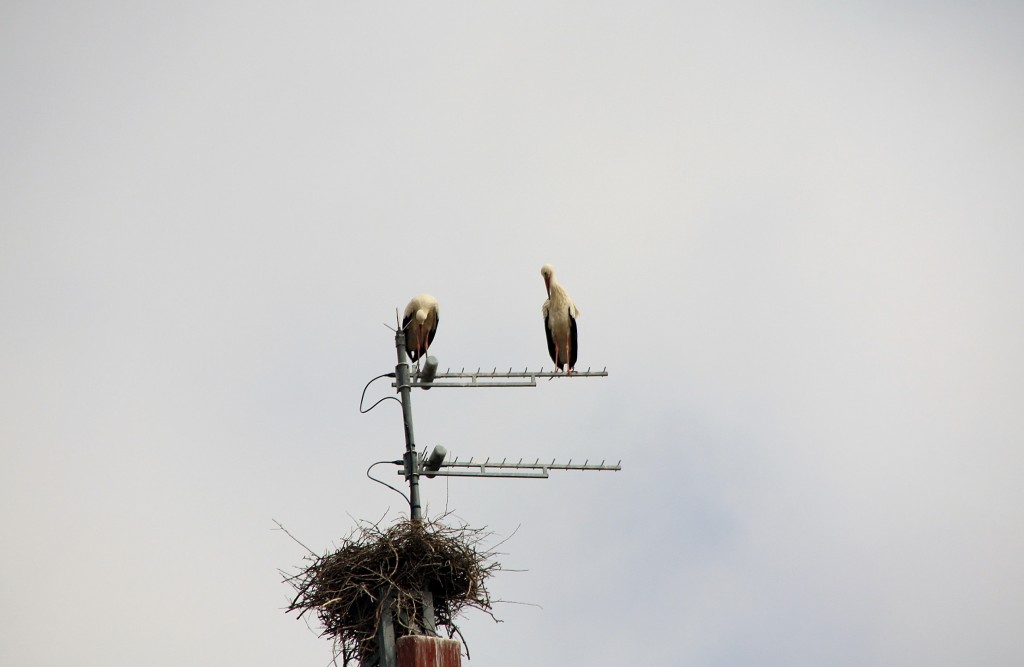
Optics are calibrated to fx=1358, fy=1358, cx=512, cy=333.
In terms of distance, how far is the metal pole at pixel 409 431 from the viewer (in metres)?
10.0

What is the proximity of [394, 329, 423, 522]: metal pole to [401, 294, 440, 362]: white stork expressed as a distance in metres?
5.77

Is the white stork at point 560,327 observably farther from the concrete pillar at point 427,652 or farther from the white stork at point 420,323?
the concrete pillar at point 427,652

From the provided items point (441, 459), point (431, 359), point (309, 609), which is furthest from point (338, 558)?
point (431, 359)

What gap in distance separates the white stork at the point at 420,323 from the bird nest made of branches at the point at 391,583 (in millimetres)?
6534

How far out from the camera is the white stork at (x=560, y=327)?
52.3ft

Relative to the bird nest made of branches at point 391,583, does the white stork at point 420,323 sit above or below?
above

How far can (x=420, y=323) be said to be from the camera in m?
16.4

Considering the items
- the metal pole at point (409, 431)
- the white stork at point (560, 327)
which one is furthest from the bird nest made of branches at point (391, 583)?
the white stork at point (560, 327)

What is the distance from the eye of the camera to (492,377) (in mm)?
10797

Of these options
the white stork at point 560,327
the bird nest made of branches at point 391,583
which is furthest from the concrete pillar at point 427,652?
the white stork at point 560,327

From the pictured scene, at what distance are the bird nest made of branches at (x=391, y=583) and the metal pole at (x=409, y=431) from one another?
0.56 feet

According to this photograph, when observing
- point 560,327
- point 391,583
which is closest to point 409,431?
point 391,583

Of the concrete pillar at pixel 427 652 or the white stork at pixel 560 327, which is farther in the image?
the white stork at pixel 560 327

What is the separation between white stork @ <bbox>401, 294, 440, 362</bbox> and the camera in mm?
16469
